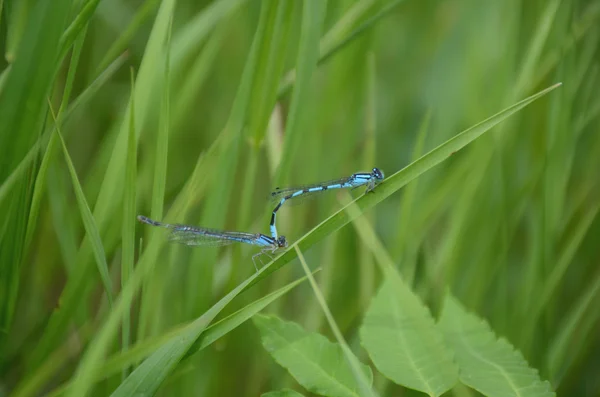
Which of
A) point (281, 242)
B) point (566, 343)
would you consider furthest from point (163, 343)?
point (566, 343)

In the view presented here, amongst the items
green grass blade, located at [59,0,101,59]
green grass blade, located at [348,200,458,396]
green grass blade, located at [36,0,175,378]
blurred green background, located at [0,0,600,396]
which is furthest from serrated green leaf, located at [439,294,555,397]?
green grass blade, located at [59,0,101,59]

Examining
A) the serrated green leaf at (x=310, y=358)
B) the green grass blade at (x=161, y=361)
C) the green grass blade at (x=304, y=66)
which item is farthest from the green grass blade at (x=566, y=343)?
the green grass blade at (x=161, y=361)

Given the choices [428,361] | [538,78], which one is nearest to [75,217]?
[428,361]

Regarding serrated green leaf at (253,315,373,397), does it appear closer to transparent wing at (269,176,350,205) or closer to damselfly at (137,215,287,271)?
damselfly at (137,215,287,271)

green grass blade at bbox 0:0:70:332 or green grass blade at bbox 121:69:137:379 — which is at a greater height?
green grass blade at bbox 0:0:70:332

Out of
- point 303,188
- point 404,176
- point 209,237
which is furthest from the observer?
point 303,188

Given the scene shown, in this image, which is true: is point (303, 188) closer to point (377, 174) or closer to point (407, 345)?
point (377, 174)
